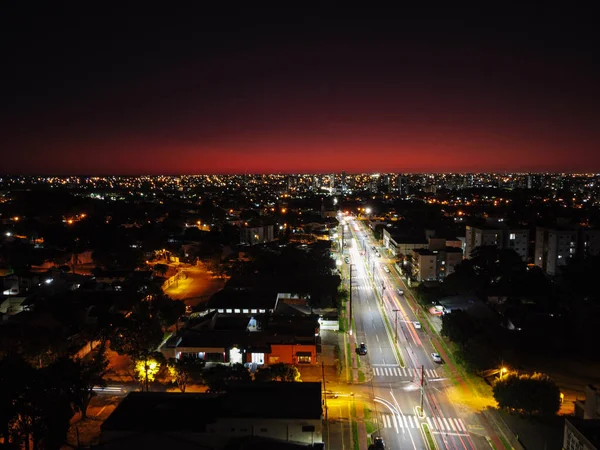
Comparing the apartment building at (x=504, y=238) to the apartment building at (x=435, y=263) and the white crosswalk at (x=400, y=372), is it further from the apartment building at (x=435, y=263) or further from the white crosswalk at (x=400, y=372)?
the white crosswalk at (x=400, y=372)

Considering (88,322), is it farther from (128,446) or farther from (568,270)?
(568,270)

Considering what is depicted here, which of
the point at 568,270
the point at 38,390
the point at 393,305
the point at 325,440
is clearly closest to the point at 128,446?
the point at 38,390

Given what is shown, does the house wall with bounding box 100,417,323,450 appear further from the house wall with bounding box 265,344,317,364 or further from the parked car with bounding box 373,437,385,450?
the house wall with bounding box 265,344,317,364

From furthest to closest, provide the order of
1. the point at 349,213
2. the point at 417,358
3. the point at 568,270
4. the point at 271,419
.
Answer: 1. the point at 349,213
2. the point at 568,270
3. the point at 417,358
4. the point at 271,419

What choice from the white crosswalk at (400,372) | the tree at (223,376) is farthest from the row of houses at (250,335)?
the white crosswalk at (400,372)

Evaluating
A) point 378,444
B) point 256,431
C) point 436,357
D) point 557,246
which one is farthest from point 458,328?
point 557,246

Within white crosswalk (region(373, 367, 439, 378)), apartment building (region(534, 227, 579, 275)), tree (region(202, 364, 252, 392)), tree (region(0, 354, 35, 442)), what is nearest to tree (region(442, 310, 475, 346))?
white crosswalk (region(373, 367, 439, 378))
